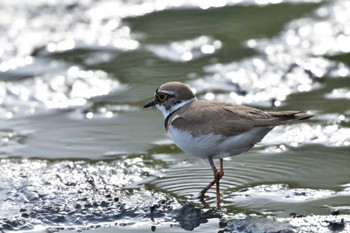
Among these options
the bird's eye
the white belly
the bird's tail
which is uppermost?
the bird's eye

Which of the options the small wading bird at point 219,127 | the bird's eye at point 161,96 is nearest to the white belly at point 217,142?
the small wading bird at point 219,127

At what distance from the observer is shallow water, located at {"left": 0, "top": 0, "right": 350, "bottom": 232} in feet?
23.5

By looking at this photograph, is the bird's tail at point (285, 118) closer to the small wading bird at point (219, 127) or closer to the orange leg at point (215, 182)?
the small wading bird at point (219, 127)

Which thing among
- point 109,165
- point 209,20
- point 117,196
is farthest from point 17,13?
point 117,196

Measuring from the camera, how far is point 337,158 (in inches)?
328

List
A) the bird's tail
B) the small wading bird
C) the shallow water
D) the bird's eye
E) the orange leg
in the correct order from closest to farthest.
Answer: the bird's tail → the small wading bird → the shallow water → the orange leg → the bird's eye

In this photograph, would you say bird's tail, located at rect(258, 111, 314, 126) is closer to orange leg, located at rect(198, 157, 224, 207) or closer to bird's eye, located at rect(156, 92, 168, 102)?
orange leg, located at rect(198, 157, 224, 207)

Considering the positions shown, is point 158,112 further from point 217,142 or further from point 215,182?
point 217,142

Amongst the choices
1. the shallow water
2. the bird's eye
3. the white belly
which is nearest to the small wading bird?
the white belly

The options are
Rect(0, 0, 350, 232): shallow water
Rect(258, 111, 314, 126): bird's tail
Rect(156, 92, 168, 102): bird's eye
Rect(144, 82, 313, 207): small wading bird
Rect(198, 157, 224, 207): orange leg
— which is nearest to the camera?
Rect(258, 111, 314, 126): bird's tail

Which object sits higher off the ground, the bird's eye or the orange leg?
the bird's eye

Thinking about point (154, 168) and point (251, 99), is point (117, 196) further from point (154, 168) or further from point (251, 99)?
point (251, 99)

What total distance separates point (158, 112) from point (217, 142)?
287cm

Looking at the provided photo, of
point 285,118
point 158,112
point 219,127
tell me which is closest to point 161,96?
point 219,127
